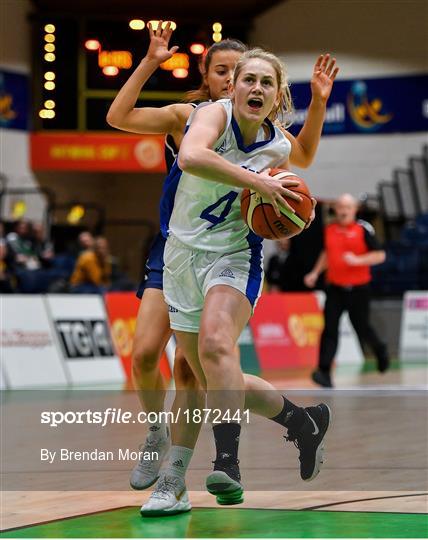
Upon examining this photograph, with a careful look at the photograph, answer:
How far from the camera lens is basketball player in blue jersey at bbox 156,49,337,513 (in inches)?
191

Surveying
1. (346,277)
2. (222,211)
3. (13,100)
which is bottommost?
(346,277)

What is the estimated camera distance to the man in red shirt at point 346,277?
1190 cm

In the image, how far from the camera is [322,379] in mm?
11812

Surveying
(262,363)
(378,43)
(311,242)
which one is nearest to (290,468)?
(262,363)

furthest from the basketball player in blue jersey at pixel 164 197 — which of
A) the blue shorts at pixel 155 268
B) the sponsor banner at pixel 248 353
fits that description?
the sponsor banner at pixel 248 353

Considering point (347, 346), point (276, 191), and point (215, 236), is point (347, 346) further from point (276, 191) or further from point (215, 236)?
point (276, 191)

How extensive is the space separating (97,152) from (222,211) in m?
18.6

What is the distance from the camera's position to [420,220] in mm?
21078

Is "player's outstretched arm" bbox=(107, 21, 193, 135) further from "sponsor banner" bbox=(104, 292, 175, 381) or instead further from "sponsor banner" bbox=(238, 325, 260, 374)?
"sponsor banner" bbox=(238, 325, 260, 374)

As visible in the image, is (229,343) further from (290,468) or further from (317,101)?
(290,468)

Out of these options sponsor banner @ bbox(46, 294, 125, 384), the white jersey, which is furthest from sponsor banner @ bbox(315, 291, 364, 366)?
the white jersey

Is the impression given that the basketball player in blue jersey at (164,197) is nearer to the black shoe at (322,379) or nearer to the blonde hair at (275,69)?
the blonde hair at (275,69)

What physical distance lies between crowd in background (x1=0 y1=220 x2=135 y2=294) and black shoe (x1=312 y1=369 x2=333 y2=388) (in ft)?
12.3

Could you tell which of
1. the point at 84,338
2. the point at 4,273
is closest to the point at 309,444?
the point at 84,338
